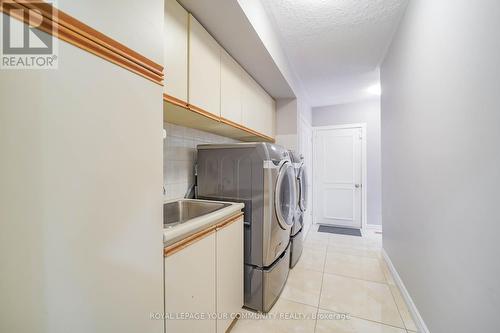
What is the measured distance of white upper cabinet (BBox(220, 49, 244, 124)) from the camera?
1.66 m

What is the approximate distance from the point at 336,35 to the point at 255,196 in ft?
5.73

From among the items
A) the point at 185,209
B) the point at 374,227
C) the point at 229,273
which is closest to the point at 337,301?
the point at 229,273

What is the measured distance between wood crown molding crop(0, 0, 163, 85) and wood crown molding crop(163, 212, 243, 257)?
2.27ft

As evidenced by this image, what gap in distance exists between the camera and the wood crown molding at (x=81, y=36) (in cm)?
47

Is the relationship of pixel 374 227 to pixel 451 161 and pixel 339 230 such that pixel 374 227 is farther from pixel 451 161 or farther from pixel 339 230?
pixel 451 161

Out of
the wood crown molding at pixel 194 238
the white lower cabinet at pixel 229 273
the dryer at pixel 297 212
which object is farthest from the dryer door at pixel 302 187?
the wood crown molding at pixel 194 238

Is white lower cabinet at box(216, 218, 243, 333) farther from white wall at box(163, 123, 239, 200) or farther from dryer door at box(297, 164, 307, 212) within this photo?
dryer door at box(297, 164, 307, 212)

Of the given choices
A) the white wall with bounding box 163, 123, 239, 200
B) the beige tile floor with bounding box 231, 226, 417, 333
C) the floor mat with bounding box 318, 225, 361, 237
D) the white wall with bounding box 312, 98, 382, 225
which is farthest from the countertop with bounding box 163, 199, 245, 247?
the white wall with bounding box 312, 98, 382, 225

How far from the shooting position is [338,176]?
4074 millimetres

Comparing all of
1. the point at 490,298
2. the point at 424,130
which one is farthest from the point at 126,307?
the point at 424,130

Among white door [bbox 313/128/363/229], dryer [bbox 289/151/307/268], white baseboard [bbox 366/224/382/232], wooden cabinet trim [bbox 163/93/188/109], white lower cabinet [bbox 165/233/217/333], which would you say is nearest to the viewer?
white lower cabinet [bbox 165/233/217/333]

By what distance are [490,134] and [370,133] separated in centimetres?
339

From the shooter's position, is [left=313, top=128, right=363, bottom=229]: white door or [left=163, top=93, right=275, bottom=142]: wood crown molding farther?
[left=313, top=128, right=363, bottom=229]: white door

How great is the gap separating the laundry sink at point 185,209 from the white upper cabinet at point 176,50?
786 millimetres
